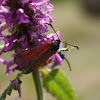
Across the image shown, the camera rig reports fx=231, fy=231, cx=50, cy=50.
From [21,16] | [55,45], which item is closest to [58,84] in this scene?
[55,45]

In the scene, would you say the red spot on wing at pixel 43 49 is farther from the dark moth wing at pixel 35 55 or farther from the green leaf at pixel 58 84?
the green leaf at pixel 58 84

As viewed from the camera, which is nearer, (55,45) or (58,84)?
(55,45)

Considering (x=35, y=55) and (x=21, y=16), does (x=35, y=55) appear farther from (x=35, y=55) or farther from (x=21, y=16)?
(x=21, y=16)

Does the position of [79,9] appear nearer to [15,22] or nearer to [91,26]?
[91,26]

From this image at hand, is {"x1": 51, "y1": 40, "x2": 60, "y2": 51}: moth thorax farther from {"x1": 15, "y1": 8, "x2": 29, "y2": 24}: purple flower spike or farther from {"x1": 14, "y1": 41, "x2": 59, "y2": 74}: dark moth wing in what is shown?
{"x1": 15, "y1": 8, "x2": 29, "y2": 24}: purple flower spike

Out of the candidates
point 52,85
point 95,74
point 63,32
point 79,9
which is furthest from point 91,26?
point 52,85

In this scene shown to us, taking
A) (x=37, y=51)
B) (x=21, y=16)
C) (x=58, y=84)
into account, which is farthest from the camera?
(x=58, y=84)

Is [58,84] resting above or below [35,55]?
below

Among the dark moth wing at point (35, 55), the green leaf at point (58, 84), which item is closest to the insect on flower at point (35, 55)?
the dark moth wing at point (35, 55)
